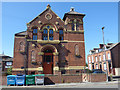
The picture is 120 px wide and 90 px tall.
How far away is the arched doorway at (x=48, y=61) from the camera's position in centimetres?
2488

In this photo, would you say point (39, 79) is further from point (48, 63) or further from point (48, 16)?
point (48, 16)

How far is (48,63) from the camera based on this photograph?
25219 millimetres

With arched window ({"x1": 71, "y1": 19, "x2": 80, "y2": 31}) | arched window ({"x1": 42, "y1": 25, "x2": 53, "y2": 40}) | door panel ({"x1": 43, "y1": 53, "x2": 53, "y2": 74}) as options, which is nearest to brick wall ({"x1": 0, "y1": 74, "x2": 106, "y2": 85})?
door panel ({"x1": 43, "y1": 53, "x2": 53, "y2": 74})

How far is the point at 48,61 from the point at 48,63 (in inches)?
17.9

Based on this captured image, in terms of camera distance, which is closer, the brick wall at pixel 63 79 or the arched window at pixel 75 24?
the brick wall at pixel 63 79

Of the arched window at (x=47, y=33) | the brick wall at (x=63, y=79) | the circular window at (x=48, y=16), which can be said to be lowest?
the brick wall at (x=63, y=79)

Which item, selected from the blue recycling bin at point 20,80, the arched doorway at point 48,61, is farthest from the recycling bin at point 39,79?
the arched doorway at point 48,61

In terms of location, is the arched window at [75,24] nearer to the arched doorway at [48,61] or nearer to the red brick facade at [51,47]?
the red brick facade at [51,47]

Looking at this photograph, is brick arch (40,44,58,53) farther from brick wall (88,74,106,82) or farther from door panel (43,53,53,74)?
brick wall (88,74,106,82)

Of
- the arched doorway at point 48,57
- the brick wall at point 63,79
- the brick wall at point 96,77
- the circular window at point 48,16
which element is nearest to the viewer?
the brick wall at point 63,79

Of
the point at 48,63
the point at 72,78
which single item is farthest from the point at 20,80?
the point at 72,78

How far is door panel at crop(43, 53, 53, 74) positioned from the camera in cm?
2486

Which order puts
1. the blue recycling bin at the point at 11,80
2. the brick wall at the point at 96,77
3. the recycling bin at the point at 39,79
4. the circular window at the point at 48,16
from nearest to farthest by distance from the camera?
1. the blue recycling bin at the point at 11,80
2. the recycling bin at the point at 39,79
3. the brick wall at the point at 96,77
4. the circular window at the point at 48,16

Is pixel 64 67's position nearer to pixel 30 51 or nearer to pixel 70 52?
pixel 70 52
